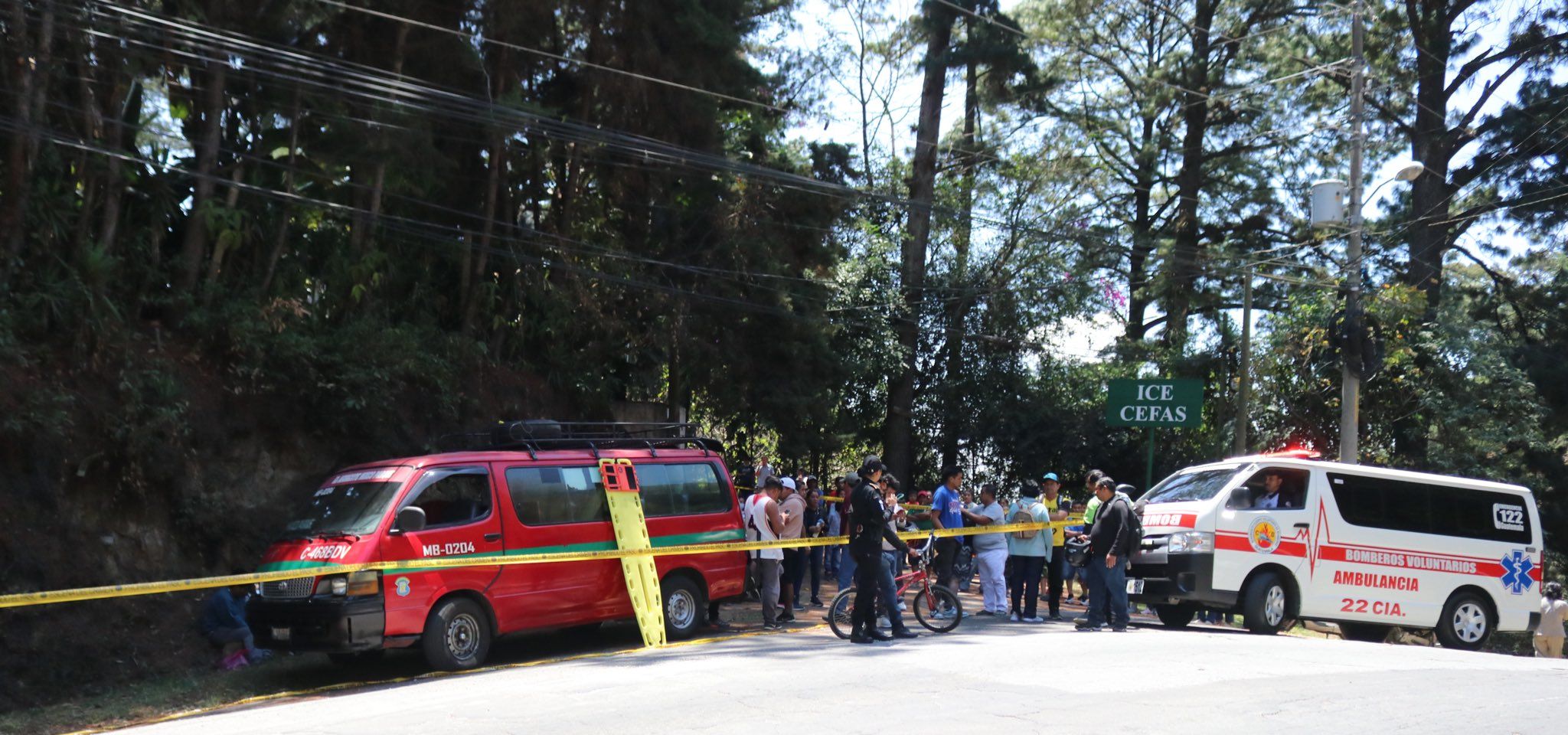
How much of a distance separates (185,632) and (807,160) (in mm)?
17195

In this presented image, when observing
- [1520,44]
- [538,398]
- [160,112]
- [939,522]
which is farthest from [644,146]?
[1520,44]

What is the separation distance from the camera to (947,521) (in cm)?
1439

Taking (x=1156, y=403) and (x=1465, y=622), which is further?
(x=1156, y=403)

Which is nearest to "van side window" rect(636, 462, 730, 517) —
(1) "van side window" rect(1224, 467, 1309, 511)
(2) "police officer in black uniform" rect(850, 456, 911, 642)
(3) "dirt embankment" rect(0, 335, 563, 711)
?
(2) "police officer in black uniform" rect(850, 456, 911, 642)

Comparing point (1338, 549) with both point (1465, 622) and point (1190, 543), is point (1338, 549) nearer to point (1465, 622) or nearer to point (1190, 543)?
point (1190, 543)

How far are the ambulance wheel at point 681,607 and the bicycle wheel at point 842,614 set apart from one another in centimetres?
146

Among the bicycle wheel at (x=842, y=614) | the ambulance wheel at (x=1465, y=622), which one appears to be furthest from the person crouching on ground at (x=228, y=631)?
the ambulance wheel at (x=1465, y=622)

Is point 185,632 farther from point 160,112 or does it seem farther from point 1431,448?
point 1431,448

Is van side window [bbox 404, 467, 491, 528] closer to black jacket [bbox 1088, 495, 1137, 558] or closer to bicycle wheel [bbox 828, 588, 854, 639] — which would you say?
bicycle wheel [bbox 828, 588, 854, 639]

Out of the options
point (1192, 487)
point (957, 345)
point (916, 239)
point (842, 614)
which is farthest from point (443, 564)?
point (957, 345)

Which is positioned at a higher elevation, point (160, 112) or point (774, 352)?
point (160, 112)

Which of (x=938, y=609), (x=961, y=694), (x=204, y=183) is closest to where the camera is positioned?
(x=961, y=694)

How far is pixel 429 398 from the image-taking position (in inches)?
715

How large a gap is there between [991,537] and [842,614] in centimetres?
243
